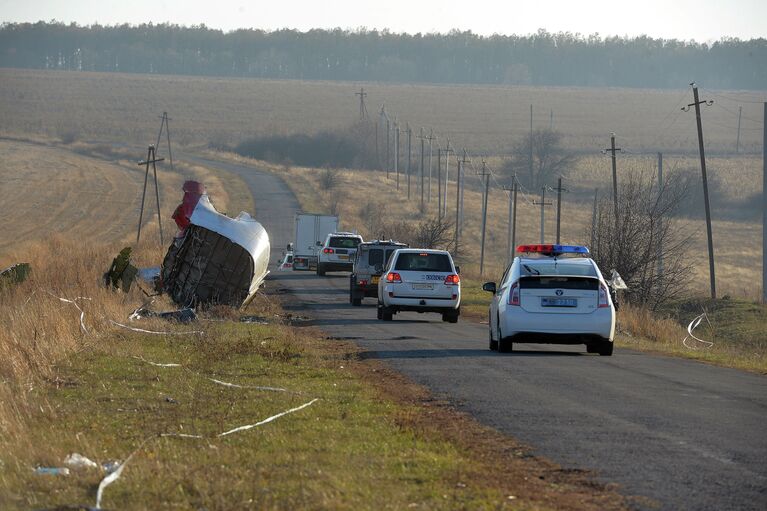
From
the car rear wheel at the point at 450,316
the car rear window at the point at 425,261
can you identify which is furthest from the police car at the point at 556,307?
the car rear wheel at the point at 450,316

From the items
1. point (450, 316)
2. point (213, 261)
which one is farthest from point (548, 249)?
point (213, 261)

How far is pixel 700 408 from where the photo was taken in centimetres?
1291

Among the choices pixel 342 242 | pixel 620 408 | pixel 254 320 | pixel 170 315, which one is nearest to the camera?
pixel 620 408

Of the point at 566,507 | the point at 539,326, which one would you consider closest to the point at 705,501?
the point at 566,507

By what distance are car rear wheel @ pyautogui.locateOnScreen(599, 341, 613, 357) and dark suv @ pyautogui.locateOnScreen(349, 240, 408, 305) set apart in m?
15.0

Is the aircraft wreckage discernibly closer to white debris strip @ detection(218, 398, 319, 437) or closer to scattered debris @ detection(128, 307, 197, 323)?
scattered debris @ detection(128, 307, 197, 323)

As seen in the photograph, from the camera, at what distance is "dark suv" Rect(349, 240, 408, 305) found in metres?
35.0

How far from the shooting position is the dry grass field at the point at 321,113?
150m

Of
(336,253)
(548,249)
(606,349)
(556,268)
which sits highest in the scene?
(548,249)

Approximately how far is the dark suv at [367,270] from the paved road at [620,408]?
33.8 feet

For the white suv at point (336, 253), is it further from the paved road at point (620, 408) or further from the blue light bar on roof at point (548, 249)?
the blue light bar on roof at point (548, 249)

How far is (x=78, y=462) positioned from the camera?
360 inches

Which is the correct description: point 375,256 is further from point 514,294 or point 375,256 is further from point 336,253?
point 336,253

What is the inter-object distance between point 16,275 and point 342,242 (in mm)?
20844
